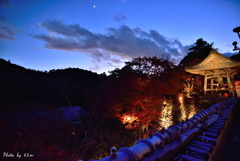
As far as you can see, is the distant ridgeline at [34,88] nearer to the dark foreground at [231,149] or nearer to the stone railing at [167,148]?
the dark foreground at [231,149]

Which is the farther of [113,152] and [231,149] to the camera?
[231,149]

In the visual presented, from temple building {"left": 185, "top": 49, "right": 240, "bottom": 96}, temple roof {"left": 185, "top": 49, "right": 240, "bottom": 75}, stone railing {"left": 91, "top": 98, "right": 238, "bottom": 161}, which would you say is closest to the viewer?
stone railing {"left": 91, "top": 98, "right": 238, "bottom": 161}

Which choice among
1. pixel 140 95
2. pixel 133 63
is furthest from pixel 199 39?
pixel 140 95

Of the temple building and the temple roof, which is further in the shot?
the temple building

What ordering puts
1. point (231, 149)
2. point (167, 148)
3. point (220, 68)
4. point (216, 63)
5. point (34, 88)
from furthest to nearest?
point (34, 88) < point (216, 63) < point (220, 68) < point (231, 149) < point (167, 148)

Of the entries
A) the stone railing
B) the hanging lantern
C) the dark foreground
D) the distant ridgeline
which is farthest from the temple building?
the hanging lantern

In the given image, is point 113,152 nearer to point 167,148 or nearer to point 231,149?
point 167,148

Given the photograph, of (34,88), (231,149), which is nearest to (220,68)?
(231,149)

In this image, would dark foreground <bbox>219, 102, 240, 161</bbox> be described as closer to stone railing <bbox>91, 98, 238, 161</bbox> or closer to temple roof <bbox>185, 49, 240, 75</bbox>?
stone railing <bbox>91, 98, 238, 161</bbox>

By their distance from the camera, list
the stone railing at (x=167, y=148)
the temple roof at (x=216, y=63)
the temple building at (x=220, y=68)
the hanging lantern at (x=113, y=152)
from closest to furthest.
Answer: the hanging lantern at (x=113, y=152) → the stone railing at (x=167, y=148) → the temple roof at (x=216, y=63) → the temple building at (x=220, y=68)

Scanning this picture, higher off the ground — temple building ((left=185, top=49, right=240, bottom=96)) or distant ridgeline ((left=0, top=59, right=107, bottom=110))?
temple building ((left=185, top=49, right=240, bottom=96))

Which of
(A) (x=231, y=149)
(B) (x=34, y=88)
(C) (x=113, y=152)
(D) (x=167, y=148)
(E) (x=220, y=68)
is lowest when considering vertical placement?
(A) (x=231, y=149)

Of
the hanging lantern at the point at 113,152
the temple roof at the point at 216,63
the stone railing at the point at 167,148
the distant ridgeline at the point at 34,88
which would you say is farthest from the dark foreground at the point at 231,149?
→ the temple roof at the point at 216,63

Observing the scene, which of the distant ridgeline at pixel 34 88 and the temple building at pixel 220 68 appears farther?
the distant ridgeline at pixel 34 88
